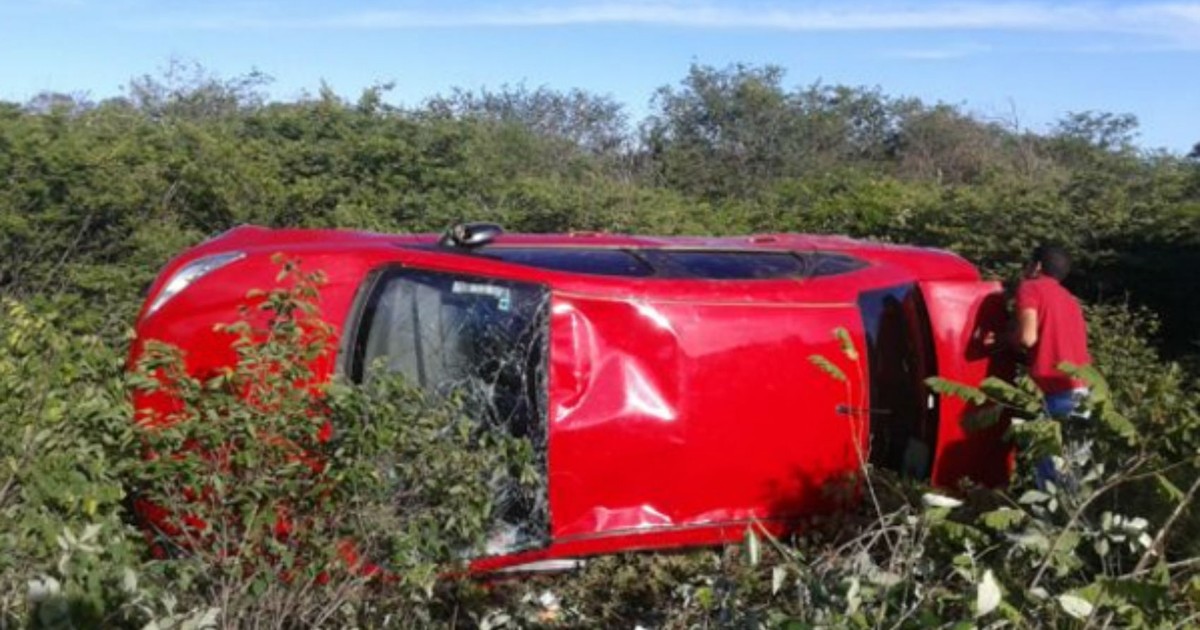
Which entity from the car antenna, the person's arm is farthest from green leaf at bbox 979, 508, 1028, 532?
the person's arm

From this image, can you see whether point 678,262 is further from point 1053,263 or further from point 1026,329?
point 1053,263

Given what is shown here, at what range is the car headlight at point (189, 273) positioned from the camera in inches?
199

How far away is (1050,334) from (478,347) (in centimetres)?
265

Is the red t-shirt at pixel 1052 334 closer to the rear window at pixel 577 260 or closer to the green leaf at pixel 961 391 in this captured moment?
the rear window at pixel 577 260

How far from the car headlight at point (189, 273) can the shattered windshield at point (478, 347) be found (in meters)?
0.57

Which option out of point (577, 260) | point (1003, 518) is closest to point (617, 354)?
point (577, 260)

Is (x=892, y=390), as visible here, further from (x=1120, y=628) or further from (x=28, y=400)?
(x=28, y=400)

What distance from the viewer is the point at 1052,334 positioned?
244 inches

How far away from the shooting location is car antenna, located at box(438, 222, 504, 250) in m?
5.23

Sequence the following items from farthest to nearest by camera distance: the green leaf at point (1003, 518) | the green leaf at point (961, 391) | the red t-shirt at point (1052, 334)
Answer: the red t-shirt at point (1052, 334) < the green leaf at point (961, 391) < the green leaf at point (1003, 518)

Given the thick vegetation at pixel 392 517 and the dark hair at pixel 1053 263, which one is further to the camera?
the dark hair at pixel 1053 263

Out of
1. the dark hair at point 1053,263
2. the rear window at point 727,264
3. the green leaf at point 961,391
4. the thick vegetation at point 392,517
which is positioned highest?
the rear window at point 727,264

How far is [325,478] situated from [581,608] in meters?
1.35

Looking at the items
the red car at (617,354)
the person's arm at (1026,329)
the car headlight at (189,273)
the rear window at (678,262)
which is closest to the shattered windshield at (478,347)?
the red car at (617,354)
